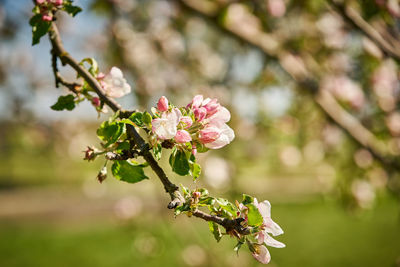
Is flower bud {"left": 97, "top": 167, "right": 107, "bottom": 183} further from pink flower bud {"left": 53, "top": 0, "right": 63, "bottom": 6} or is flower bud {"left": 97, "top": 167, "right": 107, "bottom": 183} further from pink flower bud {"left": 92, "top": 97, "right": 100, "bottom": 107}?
pink flower bud {"left": 53, "top": 0, "right": 63, "bottom": 6}

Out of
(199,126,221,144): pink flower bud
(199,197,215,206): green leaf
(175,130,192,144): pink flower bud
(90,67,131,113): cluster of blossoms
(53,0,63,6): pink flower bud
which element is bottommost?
(199,197,215,206): green leaf

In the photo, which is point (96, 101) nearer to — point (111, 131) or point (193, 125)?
point (111, 131)

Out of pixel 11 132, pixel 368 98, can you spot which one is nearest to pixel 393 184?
pixel 368 98

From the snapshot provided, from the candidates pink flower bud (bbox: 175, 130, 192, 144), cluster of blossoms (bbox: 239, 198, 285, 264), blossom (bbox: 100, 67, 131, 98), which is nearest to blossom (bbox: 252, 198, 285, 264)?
cluster of blossoms (bbox: 239, 198, 285, 264)

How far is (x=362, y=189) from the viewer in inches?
114

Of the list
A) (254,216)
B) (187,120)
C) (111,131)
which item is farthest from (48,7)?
(254,216)

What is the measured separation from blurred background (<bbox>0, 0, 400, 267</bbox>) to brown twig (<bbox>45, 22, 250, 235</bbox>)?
0.75 feet

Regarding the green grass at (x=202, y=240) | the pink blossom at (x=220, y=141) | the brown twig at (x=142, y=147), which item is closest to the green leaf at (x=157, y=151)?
the brown twig at (x=142, y=147)

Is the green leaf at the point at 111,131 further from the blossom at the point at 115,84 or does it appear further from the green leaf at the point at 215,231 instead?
the green leaf at the point at 215,231

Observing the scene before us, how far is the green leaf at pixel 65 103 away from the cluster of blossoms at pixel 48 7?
0.24 m

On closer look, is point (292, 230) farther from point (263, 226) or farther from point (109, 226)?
point (263, 226)

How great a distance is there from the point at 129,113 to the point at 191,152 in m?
0.19

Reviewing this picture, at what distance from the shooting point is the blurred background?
2387 millimetres

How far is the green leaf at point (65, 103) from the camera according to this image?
96 cm
